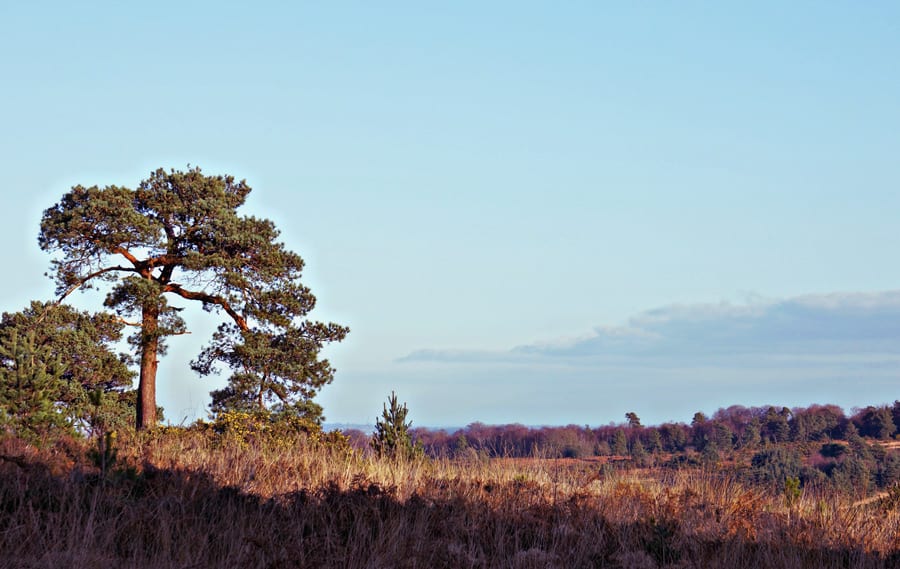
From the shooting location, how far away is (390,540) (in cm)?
920

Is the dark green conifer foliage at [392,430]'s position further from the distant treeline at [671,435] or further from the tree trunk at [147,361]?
the tree trunk at [147,361]

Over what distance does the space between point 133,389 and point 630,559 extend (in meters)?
23.0

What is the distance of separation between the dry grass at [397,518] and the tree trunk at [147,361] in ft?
46.8

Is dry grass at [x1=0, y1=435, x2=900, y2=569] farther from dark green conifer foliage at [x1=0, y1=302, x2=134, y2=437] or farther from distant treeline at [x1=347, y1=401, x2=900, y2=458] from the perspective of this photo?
dark green conifer foliage at [x1=0, y1=302, x2=134, y2=437]

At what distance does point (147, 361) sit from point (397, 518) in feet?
62.1

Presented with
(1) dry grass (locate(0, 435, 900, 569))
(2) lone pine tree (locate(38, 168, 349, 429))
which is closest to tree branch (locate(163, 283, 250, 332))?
(2) lone pine tree (locate(38, 168, 349, 429))

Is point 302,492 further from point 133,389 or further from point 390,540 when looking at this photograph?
point 133,389

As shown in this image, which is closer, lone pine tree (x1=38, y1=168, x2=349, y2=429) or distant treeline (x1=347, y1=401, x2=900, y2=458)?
distant treeline (x1=347, y1=401, x2=900, y2=458)

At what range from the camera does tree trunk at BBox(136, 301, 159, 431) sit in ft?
88.9

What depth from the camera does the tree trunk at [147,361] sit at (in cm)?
2709

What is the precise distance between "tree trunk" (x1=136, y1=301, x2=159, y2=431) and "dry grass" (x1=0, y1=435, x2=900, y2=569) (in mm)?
14263

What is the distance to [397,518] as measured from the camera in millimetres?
10266

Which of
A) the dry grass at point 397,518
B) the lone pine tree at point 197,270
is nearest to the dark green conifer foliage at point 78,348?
the lone pine tree at point 197,270

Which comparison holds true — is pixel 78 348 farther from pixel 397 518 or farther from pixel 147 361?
pixel 397 518
